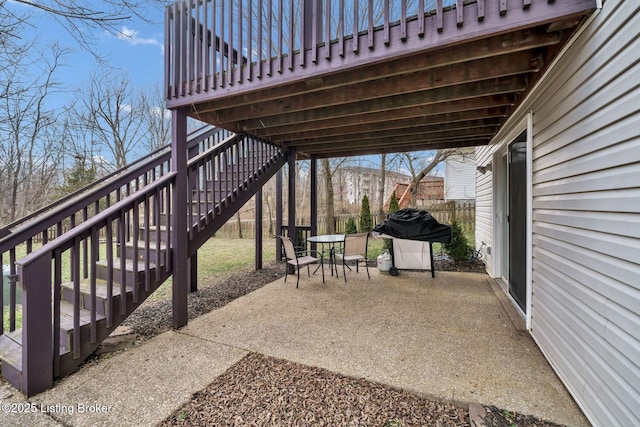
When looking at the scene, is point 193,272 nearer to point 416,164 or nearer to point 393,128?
point 393,128

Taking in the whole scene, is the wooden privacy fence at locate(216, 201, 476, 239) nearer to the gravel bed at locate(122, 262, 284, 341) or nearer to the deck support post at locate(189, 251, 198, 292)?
the gravel bed at locate(122, 262, 284, 341)

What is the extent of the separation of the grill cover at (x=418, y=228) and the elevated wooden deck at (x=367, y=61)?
163 cm

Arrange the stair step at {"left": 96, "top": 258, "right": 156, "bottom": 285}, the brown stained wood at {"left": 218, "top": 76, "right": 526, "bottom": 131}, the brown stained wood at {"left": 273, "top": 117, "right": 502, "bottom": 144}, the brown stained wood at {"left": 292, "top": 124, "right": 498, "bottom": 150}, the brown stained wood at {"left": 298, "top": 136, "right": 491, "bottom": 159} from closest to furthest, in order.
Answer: the stair step at {"left": 96, "top": 258, "right": 156, "bottom": 285} → the brown stained wood at {"left": 218, "top": 76, "right": 526, "bottom": 131} → the brown stained wood at {"left": 273, "top": 117, "right": 502, "bottom": 144} → the brown stained wood at {"left": 292, "top": 124, "right": 498, "bottom": 150} → the brown stained wood at {"left": 298, "top": 136, "right": 491, "bottom": 159}

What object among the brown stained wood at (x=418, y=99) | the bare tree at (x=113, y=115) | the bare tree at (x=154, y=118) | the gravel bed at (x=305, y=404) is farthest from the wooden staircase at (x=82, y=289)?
the bare tree at (x=154, y=118)

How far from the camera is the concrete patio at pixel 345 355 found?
183 centimetres

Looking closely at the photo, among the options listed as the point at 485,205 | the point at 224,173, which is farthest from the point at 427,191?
the point at 224,173

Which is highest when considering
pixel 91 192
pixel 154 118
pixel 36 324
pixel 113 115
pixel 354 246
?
pixel 154 118

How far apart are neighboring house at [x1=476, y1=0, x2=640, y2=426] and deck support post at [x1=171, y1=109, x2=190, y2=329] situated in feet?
11.5

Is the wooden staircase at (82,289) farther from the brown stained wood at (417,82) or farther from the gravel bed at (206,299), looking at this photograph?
the brown stained wood at (417,82)

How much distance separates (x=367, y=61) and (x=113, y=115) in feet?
39.2

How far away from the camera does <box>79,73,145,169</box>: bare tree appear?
9.83 m

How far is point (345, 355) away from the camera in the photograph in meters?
2.44

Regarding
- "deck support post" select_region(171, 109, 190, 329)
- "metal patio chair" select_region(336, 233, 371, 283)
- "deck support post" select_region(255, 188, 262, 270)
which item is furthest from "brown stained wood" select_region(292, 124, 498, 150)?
"deck support post" select_region(171, 109, 190, 329)

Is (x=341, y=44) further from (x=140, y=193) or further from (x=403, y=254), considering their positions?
(x=403, y=254)
